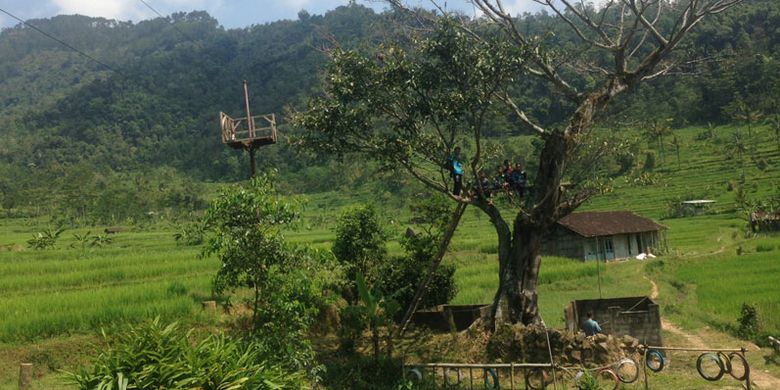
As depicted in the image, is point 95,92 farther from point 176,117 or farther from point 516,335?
point 516,335

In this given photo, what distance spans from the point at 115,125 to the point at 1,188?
2780 cm

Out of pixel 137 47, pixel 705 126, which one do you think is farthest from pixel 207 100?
pixel 137 47

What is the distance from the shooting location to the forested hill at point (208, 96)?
65.4 metres

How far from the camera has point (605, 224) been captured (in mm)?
34531

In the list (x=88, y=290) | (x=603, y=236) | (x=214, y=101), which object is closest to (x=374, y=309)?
(x=88, y=290)

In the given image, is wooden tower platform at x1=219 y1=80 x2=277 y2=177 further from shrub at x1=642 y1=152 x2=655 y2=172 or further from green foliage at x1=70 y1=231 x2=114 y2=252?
shrub at x1=642 y1=152 x2=655 y2=172

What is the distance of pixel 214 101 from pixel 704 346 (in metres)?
84.1

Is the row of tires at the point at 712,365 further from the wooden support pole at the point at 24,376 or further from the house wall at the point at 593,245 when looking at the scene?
the house wall at the point at 593,245

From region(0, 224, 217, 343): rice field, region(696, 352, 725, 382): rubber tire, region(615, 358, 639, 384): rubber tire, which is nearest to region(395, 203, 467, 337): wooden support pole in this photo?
region(615, 358, 639, 384): rubber tire

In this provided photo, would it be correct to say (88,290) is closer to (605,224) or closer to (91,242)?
(91,242)

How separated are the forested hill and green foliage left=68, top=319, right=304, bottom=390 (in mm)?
26674

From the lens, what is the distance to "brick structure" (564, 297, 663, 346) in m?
14.4

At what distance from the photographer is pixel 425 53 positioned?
12.7m

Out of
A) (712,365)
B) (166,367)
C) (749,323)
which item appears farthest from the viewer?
(749,323)
